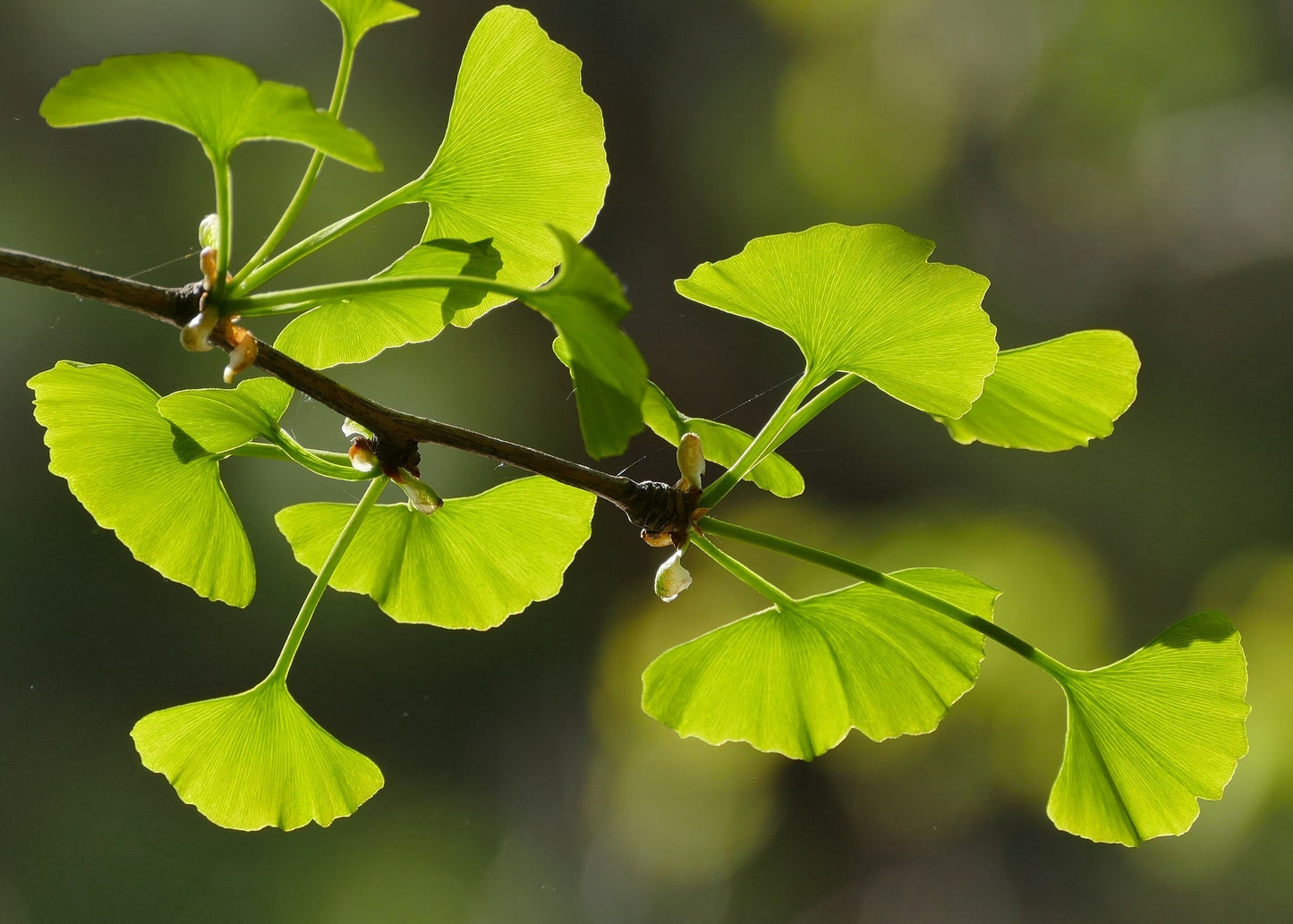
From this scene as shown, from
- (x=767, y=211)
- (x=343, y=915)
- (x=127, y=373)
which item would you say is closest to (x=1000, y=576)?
(x=767, y=211)

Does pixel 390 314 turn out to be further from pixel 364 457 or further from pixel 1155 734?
pixel 1155 734

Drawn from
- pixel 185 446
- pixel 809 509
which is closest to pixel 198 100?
pixel 185 446

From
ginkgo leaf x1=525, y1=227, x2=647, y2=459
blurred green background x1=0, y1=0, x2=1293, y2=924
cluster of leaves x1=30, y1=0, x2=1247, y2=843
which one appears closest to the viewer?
ginkgo leaf x1=525, y1=227, x2=647, y2=459

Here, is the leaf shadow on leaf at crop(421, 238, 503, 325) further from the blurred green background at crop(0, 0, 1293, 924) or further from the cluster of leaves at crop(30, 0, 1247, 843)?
the blurred green background at crop(0, 0, 1293, 924)

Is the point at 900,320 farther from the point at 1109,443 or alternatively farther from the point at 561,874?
the point at 1109,443

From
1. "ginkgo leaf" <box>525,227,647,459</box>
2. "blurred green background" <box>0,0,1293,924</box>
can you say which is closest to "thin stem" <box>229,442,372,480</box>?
"ginkgo leaf" <box>525,227,647,459</box>

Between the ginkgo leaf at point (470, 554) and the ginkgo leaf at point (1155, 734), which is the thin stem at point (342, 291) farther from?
the ginkgo leaf at point (1155, 734)

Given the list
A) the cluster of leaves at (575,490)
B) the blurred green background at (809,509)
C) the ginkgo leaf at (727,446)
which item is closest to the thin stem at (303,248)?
the cluster of leaves at (575,490)
